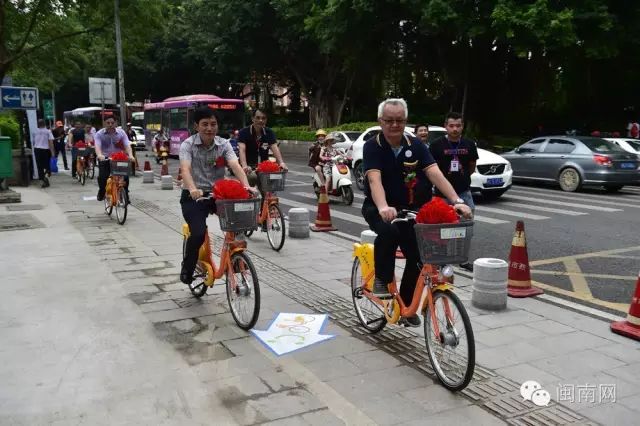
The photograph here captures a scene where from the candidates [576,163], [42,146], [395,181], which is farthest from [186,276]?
[42,146]

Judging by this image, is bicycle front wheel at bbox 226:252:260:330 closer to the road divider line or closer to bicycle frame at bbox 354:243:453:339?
bicycle frame at bbox 354:243:453:339

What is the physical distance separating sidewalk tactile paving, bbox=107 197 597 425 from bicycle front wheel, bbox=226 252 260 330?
0.78m

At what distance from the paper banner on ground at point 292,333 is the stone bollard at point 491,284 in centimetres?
144

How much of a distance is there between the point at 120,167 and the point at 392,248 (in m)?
7.13

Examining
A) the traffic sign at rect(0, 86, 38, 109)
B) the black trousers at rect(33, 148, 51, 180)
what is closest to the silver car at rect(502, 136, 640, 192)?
the traffic sign at rect(0, 86, 38, 109)

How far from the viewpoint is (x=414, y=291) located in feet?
14.3

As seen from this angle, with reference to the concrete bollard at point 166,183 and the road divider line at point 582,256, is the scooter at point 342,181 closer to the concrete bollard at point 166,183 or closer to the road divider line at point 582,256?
the concrete bollard at point 166,183

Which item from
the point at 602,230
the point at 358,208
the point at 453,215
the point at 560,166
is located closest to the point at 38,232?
the point at 358,208

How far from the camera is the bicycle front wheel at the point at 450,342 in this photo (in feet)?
12.0

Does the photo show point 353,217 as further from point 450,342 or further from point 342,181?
point 450,342

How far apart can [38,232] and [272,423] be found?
290 inches

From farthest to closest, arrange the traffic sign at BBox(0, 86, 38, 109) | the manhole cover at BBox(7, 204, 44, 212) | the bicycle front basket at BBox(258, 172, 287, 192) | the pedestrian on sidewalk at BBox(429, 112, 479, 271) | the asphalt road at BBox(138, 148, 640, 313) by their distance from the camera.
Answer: the traffic sign at BBox(0, 86, 38, 109)
the manhole cover at BBox(7, 204, 44, 212)
the bicycle front basket at BBox(258, 172, 287, 192)
the pedestrian on sidewalk at BBox(429, 112, 479, 271)
the asphalt road at BBox(138, 148, 640, 313)

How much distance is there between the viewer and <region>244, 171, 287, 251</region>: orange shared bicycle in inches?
321

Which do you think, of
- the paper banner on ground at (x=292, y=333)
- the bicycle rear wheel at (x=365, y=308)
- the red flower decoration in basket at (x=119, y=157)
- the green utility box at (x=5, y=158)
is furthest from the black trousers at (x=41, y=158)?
the bicycle rear wheel at (x=365, y=308)
